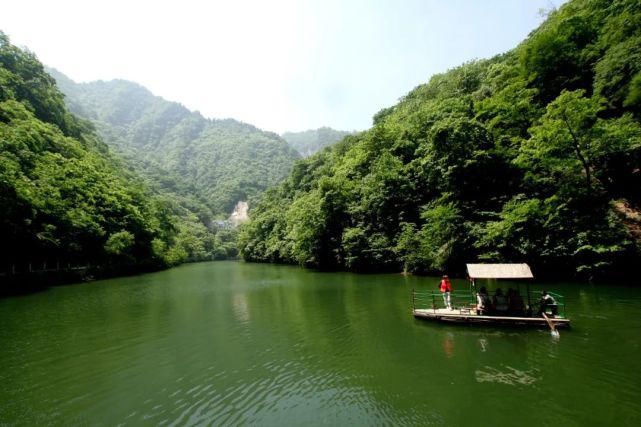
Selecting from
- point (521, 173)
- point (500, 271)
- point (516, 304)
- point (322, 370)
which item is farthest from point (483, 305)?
point (521, 173)

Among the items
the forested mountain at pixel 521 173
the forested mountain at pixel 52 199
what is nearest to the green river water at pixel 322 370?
the forested mountain at pixel 521 173

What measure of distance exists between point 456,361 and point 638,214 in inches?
1100

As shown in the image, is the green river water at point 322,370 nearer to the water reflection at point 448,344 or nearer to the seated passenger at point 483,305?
the water reflection at point 448,344

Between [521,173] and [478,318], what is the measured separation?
27.0 meters

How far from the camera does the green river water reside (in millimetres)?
10117

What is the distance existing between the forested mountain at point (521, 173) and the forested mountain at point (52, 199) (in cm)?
3531

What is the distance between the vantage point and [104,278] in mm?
58812

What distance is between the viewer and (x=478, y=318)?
18594mm

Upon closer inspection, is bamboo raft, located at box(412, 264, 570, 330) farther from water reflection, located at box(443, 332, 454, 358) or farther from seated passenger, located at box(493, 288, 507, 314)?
water reflection, located at box(443, 332, 454, 358)

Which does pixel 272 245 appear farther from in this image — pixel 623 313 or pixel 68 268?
pixel 623 313

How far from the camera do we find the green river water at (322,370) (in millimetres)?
10117

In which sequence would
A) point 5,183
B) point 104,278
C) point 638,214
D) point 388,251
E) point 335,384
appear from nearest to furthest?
point 335,384, point 638,214, point 5,183, point 388,251, point 104,278

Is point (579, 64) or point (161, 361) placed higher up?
point (579, 64)

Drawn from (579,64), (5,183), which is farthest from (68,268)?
(579,64)
